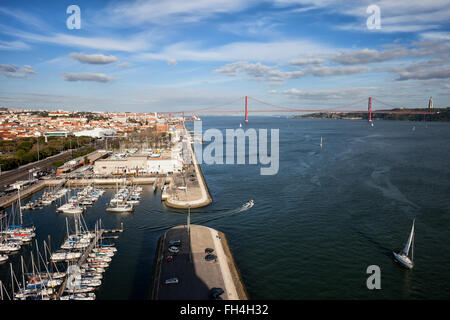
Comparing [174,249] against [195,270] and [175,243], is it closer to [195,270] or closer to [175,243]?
[175,243]

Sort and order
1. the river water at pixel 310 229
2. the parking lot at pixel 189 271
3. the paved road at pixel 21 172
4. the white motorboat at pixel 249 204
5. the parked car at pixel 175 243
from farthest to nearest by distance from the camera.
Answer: the paved road at pixel 21 172, the white motorboat at pixel 249 204, the parked car at pixel 175 243, the river water at pixel 310 229, the parking lot at pixel 189 271

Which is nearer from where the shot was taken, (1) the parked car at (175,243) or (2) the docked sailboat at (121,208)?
(1) the parked car at (175,243)

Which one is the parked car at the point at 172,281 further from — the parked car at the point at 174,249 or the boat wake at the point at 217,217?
the boat wake at the point at 217,217

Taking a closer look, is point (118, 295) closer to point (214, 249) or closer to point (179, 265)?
point (179, 265)

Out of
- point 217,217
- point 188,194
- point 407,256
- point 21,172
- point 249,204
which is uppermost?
point 21,172

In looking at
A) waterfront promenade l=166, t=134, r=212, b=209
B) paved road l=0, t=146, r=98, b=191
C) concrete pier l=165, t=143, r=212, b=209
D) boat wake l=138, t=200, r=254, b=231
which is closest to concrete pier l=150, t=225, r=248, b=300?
boat wake l=138, t=200, r=254, b=231

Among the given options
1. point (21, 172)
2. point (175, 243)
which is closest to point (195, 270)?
point (175, 243)

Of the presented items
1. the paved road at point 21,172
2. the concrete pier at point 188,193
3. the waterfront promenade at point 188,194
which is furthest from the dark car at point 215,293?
the paved road at point 21,172
